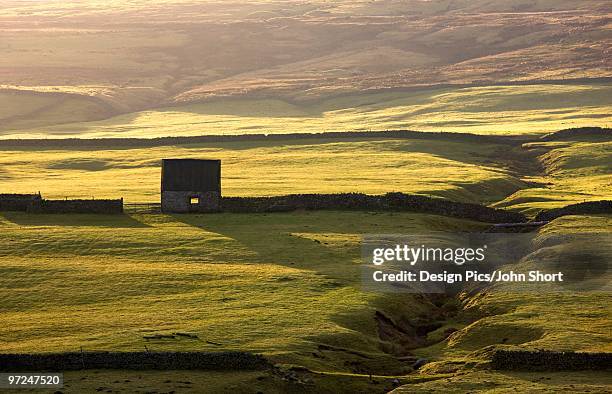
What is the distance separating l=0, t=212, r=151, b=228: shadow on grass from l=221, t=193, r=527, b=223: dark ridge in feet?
23.5

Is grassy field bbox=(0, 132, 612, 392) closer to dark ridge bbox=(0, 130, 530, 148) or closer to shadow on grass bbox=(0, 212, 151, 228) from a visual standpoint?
shadow on grass bbox=(0, 212, 151, 228)

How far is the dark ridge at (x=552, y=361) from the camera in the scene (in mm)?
37719

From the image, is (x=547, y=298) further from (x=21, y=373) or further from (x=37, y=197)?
(x=37, y=197)

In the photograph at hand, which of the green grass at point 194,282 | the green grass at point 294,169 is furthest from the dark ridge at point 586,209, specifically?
the green grass at point 294,169

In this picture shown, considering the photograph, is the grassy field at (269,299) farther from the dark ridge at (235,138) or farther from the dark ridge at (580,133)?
the dark ridge at (235,138)

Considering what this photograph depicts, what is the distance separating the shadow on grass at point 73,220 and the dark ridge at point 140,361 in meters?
27.9

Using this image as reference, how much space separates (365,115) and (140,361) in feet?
393

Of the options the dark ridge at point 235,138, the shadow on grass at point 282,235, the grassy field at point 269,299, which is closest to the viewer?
the grassy field at point 269,299

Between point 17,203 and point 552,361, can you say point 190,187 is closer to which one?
point 17,203

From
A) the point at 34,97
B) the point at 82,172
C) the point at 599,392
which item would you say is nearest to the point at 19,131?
the point at 34,97

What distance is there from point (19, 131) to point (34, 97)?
31.7m

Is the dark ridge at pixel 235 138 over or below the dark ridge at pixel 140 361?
over

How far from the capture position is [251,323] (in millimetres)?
42500

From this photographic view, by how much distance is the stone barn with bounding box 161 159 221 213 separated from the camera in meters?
70.1
